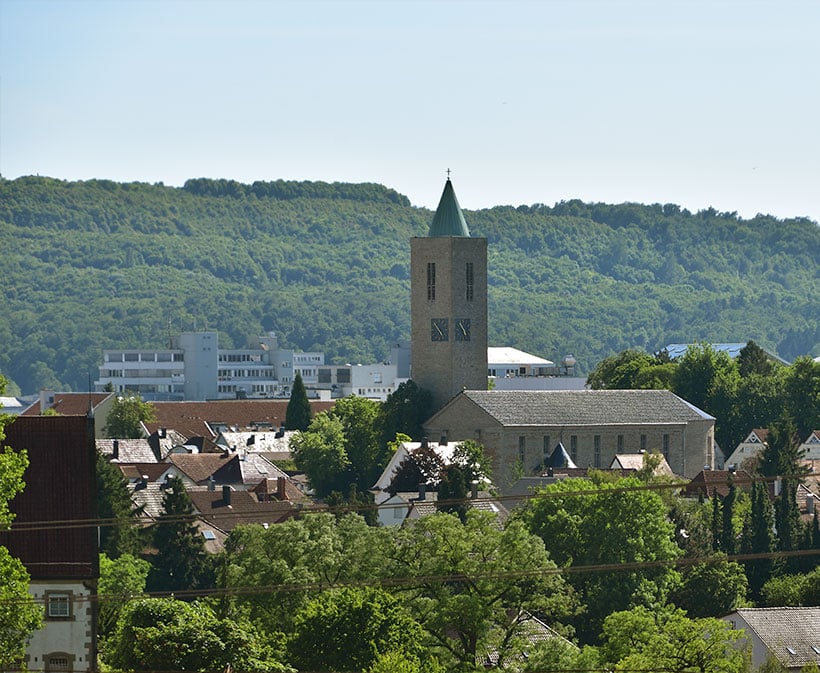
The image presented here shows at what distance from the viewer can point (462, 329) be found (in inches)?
4953

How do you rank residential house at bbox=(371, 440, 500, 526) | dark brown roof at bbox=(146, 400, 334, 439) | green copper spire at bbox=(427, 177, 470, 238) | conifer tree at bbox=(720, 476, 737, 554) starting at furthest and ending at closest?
dark brown roof at bbox=(146, 400, 334, 439), green copper spire at bbox=(427, 177, 470, 238), residential house at bbox=(371, 440, 500, 526), conifer tree at bbox=(720, 476, 737, 554)

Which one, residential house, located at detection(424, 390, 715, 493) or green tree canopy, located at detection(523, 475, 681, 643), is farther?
residential house, located at detection(424, 390, 715, 493)

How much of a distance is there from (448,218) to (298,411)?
69.0 ft

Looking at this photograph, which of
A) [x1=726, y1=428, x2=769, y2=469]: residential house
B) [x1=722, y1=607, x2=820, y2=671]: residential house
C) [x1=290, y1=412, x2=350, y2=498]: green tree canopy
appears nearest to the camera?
[x1=722, y1=607, x2=820, y2=671]: residential house

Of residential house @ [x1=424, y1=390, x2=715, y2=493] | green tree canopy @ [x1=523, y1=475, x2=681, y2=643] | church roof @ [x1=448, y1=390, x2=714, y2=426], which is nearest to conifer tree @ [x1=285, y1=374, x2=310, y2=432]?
residential house @ [x1=424, y1=390, x2=715, y2=493]

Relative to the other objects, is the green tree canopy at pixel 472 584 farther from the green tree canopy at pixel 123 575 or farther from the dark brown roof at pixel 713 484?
the dark brown roof at pixel 713 484

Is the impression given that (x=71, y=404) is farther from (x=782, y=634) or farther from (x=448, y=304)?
(x=782, y=634)

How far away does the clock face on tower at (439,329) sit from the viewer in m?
125

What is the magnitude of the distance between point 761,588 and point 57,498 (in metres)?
37.6

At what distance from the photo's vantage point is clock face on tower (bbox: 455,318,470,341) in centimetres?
12538

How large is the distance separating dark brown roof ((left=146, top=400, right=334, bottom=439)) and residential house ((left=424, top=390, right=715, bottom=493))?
158 ft

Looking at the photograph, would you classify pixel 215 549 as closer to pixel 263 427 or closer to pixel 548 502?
pixel 548 502

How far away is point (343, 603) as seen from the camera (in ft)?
165

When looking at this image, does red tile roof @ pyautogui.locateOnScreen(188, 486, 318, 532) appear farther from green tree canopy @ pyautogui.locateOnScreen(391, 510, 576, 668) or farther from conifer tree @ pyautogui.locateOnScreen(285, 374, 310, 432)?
conifer tree @ pyautogui.locateOnScreen(285, 374, 310, 432)
